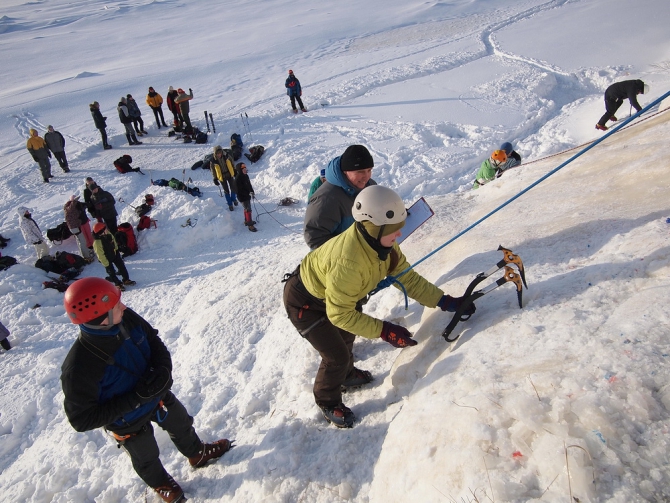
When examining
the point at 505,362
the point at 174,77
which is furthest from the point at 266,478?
the point at 174,77

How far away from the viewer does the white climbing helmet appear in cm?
267

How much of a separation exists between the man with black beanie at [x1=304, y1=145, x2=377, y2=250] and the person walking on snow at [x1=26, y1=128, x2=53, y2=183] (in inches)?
458

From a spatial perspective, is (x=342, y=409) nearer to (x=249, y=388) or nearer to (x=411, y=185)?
(x=249, y=388)

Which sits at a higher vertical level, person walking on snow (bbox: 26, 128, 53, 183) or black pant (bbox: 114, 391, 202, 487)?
person walking on snow (bbox: 26, 128, 53, 183)

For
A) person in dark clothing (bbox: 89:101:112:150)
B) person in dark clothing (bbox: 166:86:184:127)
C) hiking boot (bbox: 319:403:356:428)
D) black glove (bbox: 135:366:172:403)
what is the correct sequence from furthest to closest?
person in dark clothing (bbox: 166:86:184:127), person in dark clothing (bbox: 89:101:112:150), hiking boot (bbox: 319:403:356:428), black glove (bbox: 135:366:172:403)

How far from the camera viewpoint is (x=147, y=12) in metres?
59.8

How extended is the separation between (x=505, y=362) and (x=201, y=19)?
5874cm

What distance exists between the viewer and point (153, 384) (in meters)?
2.98

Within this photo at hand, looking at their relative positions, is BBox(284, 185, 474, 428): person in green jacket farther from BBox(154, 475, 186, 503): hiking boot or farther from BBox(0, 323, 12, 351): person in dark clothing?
BBox(0, 323, 12, 351): person in dark clothing

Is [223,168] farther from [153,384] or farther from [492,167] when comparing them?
[153,384]

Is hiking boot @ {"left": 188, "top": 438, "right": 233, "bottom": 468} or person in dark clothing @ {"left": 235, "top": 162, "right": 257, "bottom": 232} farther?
person in dark clothing @ {"left": 235, "top": 162, "right": 257, "bottom": 232}

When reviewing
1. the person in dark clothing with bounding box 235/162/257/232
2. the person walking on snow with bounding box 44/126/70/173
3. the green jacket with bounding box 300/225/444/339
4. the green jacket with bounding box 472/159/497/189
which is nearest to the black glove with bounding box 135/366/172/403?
the green jacket with bounding box 300/225/444/339

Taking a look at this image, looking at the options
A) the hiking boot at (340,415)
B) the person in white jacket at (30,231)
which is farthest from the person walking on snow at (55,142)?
the hiking boot at (340,415)

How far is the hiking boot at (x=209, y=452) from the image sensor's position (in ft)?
11.5
